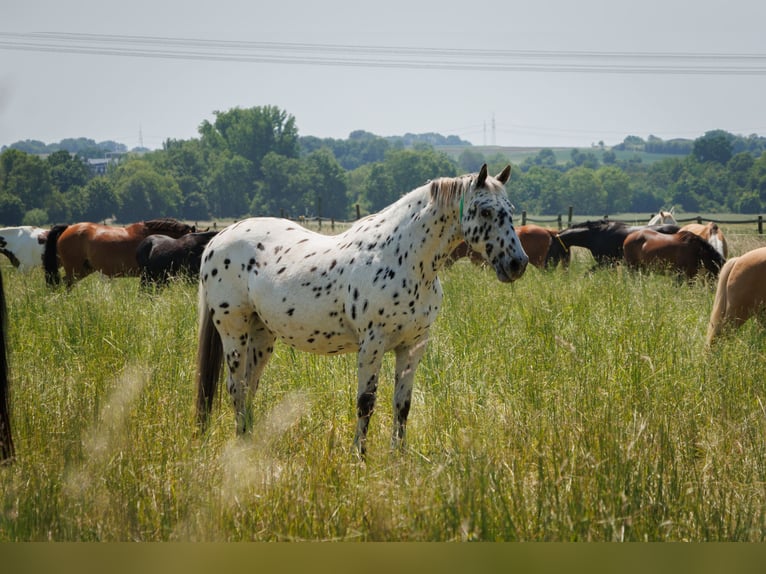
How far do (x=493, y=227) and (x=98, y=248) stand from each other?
1102cm

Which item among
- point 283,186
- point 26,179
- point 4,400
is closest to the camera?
point 4,400

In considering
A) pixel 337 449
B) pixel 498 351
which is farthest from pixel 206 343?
pixel 498 351

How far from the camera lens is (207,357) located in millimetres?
5266

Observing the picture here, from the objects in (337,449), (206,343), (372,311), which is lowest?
(337,449)

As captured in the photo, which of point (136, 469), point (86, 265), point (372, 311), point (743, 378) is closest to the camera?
point (136, 469)

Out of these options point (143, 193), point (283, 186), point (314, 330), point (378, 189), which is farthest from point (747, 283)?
point (283, 186)

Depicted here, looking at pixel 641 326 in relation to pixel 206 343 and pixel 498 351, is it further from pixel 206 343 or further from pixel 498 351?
pixel 206 343

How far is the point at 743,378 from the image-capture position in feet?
17.9

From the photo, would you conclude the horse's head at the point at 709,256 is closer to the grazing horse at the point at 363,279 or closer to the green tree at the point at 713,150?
the grazing horse at the point at 363,279

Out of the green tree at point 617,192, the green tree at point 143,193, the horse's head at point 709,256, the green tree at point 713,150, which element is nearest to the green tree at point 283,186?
the green tree at point 143,193

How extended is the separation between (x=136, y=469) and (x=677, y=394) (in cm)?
366

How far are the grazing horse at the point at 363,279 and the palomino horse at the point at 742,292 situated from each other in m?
3.56

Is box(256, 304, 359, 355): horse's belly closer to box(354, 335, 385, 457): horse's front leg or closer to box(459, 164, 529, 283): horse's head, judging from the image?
box(354, 335, 385, 457): horse's front leg

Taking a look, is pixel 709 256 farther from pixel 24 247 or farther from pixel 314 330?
pixel 24 247
